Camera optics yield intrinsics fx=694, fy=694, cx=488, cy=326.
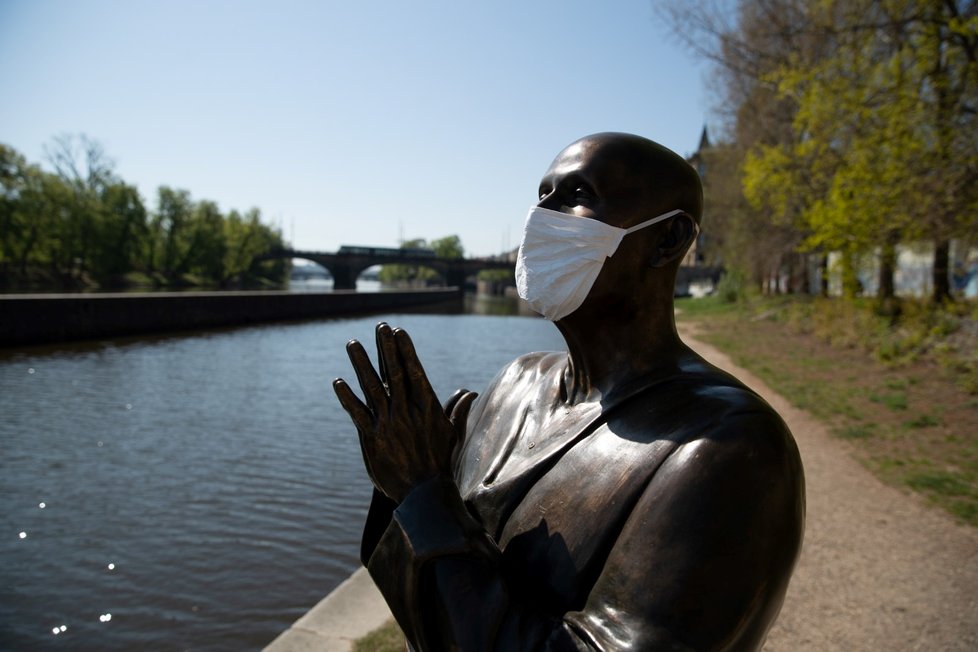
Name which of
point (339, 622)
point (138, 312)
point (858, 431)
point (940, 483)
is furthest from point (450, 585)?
point (138, 312)

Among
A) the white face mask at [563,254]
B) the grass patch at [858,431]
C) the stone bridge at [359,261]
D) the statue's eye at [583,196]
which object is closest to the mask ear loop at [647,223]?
the white face mask at [563,254]

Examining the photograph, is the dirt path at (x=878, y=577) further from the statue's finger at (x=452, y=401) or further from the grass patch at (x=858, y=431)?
the statue's finger at (x=452, y=401)

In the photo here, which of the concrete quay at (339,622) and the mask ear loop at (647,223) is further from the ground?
the mask ear loop at (647,223)

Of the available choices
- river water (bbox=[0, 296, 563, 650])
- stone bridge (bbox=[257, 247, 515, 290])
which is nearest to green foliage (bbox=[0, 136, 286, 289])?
stone bridge (bbox=[257, 247, 515, 290])

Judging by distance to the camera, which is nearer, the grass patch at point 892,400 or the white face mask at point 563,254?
the white face mask at point 563,254

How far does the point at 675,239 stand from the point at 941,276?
1951 cm

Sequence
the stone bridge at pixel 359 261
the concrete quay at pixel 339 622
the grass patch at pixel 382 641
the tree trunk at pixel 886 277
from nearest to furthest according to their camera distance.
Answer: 1. the grass patch at pixel 382 641
2. the concrete quay at pixel 339 622
3. the tree trunk at pixel 886 277
4. the stone bridge at pixel 359 261

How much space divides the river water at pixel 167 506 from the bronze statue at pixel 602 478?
5.17 m

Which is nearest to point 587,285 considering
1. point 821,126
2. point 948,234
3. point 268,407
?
point 268,407

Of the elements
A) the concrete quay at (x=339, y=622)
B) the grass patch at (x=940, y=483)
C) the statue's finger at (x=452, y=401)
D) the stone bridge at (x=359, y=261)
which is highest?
the stone bridge at (x=359, y=261)

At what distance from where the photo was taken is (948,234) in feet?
43.0

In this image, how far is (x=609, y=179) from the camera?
1.55 metres

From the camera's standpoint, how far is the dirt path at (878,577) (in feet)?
15.9

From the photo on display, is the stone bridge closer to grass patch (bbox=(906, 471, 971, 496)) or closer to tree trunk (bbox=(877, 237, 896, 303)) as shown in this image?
tree trunk (bbox=(877, 237, 896, 303))
